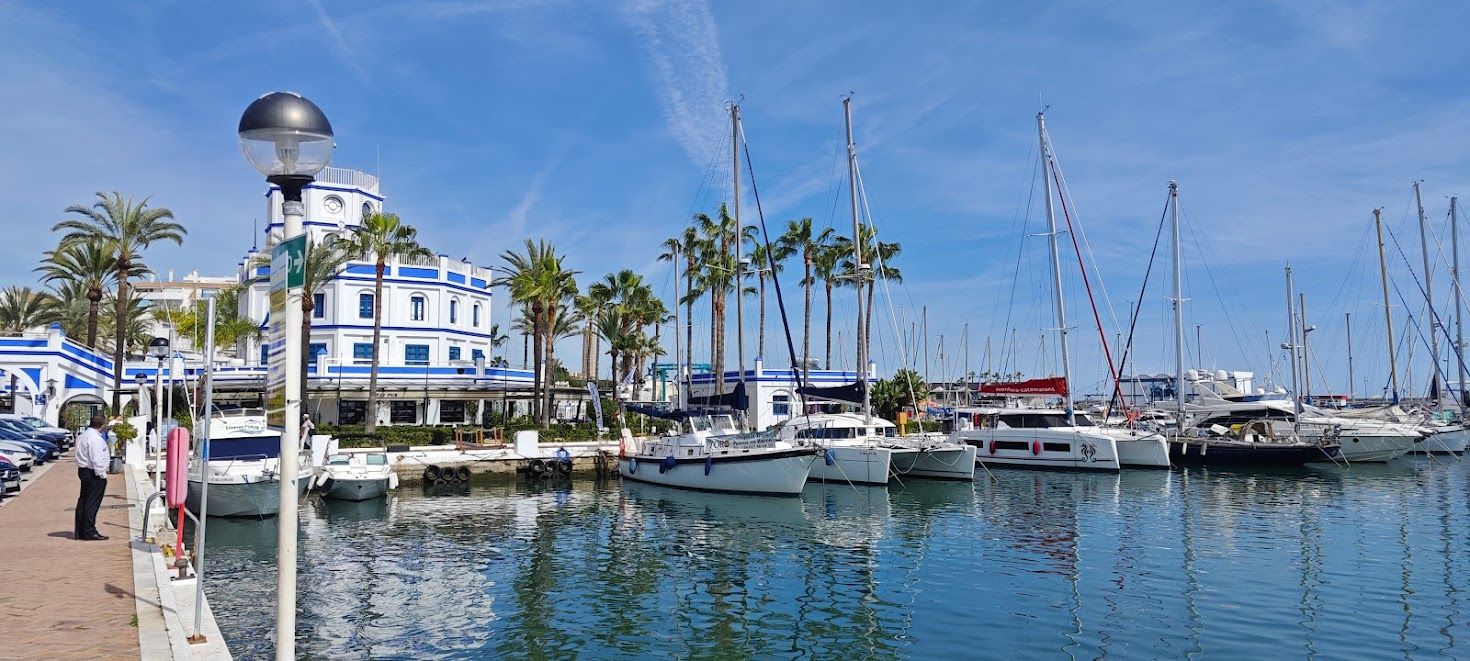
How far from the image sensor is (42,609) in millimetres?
11898

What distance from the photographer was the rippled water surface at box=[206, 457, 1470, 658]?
15.4 meters

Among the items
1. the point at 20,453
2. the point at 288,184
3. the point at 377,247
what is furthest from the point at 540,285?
the point at 288,184

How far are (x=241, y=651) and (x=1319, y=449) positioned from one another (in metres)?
48.8

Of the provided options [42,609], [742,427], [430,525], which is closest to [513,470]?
[742,427]

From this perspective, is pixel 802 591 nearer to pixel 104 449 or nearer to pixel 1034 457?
pixel 104 449

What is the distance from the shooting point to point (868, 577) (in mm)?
20938

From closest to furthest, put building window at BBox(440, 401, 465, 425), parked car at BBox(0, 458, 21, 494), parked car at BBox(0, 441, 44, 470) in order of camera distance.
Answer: parked car at BBox(0, 458, 21, 494) < parked car at BBox(0, 441, 44, 470) < building window at BBox(440, 401, 465, 425)

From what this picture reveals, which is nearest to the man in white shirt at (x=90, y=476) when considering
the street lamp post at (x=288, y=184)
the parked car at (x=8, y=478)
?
the parked car at (x=8, y=478)

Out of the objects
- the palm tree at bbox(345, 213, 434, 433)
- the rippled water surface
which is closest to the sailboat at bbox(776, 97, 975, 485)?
the rippled water surface

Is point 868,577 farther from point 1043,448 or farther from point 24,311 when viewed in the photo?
point 24,311

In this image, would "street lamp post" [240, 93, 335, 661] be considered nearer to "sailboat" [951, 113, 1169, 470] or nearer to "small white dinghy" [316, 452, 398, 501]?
"small white dinghy" [316, 452, 398, 501]

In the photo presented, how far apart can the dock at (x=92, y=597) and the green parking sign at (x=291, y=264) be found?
547 centimetres

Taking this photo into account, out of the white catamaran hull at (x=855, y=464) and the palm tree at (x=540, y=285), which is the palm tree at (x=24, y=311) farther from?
the white catamaran hull at (x=855, y=464)

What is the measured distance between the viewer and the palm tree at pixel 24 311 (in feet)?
229
